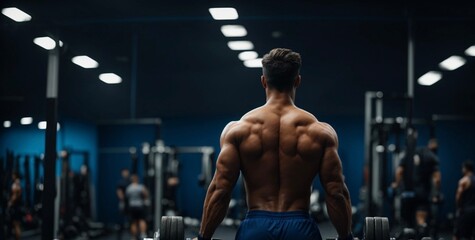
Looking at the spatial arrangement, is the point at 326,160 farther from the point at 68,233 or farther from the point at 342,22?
the point at 68,233

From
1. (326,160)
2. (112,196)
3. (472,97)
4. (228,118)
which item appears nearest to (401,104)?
(472,97)

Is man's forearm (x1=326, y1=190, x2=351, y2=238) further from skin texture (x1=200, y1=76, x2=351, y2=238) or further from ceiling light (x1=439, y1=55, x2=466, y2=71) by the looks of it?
ceiling light (x1=439, y1=55, x2=466, y2=71)

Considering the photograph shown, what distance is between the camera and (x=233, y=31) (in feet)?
29.9

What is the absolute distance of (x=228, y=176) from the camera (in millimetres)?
3027

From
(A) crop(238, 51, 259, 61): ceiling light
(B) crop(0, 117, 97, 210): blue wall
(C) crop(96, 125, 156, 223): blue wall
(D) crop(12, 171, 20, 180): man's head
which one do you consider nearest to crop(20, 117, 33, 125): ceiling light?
(B) crop(0, 117, 97, 210): blue wall

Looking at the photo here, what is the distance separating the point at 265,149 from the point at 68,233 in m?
7.73

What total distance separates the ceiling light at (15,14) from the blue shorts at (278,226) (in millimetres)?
5370

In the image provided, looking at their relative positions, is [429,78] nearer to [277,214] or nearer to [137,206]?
[137,206]

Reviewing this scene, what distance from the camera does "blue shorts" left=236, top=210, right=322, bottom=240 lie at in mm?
2904

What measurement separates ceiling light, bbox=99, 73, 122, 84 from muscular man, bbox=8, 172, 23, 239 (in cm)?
335

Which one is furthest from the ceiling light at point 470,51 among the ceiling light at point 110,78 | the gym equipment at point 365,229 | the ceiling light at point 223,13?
the gym equipment at point 365,229

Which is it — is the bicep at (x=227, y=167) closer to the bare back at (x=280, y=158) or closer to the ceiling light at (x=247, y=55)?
the bare back at (x=280, y=158)

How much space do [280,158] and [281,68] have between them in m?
0.38

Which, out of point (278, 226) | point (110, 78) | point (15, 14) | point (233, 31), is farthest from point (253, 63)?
point (278, 226)
